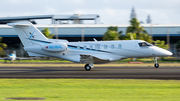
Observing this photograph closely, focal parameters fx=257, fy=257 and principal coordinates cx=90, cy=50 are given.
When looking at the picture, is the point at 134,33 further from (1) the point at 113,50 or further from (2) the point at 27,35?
(2) the point at 27,35

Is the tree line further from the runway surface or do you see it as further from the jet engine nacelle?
the runway surface

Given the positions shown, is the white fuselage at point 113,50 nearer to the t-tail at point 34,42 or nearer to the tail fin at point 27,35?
the t-tail at point 34,42

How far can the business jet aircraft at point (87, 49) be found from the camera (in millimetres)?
23156

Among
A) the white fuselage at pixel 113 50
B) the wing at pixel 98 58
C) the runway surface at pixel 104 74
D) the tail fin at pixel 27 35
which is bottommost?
the runway surface at pixel 104 74

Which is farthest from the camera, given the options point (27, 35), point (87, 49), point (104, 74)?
point (27, 35)

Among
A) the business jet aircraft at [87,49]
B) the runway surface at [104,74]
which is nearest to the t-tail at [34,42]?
the business jet aircraft at [87,49]

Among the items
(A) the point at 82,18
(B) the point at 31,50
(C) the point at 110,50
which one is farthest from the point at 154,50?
(A) the point at 82,18

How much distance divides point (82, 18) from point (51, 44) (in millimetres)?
47012

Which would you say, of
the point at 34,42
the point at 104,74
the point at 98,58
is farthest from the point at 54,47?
the point at 104,74

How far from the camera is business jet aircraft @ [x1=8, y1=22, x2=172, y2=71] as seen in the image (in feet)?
76.0

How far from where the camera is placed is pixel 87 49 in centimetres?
2356

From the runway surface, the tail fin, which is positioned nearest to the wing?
the runway surface

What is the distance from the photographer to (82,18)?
229 ft

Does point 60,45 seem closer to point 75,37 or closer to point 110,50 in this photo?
point 110,50
